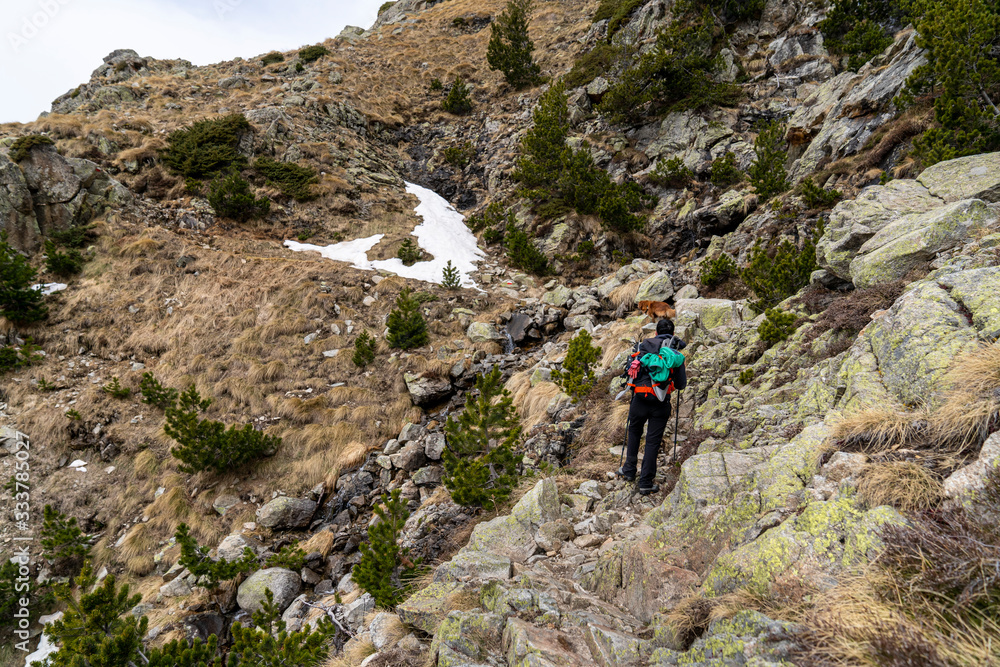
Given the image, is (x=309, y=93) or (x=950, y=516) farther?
(x=309, y=93)

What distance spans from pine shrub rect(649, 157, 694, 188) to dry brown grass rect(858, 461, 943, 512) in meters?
15.4

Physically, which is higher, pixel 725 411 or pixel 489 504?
pixel 725 411

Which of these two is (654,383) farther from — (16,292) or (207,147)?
(207,147)

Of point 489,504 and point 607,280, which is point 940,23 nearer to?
point 607,280

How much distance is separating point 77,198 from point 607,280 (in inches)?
750

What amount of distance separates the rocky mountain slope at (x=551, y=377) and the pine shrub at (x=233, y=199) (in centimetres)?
61

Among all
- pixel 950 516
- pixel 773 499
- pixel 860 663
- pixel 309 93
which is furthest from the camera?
pixel 309 93

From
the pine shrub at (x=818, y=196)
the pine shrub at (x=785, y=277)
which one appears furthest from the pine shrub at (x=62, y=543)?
the pine shrub at (x=818, y=196)

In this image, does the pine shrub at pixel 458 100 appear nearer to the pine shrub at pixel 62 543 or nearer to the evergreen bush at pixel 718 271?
the evergreen bush at pixel 718 271

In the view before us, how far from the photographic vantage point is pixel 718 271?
10.8 meters

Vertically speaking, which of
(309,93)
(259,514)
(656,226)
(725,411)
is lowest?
(259,514)

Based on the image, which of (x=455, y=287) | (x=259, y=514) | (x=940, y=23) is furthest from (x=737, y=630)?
(x=455, y=287)

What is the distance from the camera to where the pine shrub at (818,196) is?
10328 millimetres

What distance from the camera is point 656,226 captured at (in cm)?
1576
